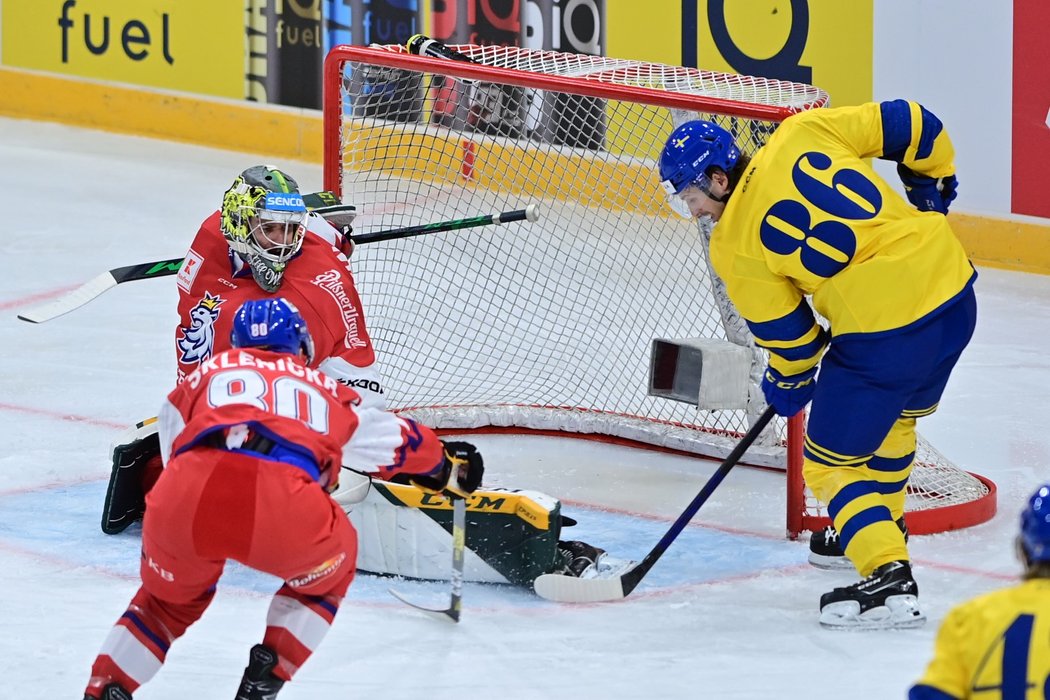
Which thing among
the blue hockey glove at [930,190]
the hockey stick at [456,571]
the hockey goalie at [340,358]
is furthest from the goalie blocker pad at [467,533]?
the blue hockey glove at [930,190]

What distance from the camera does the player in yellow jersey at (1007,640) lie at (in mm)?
1929

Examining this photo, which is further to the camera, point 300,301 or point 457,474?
point 300,301

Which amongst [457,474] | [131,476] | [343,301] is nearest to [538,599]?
[457,474]

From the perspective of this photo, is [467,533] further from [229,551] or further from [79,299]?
[79,299]

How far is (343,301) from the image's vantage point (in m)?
3.91

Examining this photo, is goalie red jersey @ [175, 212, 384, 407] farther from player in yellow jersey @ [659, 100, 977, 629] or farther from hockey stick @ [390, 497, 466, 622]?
player in yellow jersey @ [659, 100, 977, 629]

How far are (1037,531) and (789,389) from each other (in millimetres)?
1579

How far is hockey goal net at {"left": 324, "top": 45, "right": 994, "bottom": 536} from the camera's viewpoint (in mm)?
4871

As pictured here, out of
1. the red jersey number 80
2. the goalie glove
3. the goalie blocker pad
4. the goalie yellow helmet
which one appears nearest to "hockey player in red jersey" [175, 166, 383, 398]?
the goalie yellow helmet

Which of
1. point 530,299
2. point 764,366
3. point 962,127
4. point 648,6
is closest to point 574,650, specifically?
point 764,366

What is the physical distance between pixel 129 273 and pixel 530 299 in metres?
1.46

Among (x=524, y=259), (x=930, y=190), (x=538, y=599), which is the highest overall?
(x=930, y=190)

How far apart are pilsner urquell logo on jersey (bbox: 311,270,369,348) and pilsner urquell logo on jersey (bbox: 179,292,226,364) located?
22cm

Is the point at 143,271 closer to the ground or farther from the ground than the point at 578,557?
farther from the ground
